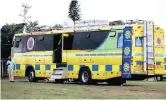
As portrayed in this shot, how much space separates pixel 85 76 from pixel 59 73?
87.2 inches

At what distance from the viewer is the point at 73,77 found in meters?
29.3

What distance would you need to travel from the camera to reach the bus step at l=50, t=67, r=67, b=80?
29750 millimetres

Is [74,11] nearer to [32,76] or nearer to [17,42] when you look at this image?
[17,42]

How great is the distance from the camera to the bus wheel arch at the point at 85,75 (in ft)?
92.2

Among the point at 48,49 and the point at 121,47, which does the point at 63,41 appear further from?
the point at 121,47

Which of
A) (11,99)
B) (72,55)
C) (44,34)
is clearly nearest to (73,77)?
(72,55)

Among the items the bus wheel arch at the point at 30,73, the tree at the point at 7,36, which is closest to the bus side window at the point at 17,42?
the bus wheel arch at the point at 30,73

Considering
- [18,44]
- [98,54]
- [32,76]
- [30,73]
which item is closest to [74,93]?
[98,54]

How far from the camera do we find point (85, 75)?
28.5 m

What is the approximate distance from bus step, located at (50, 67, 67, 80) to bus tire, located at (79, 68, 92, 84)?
55.5 inches

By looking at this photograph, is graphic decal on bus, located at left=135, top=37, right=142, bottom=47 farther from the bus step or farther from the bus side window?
the bus side window

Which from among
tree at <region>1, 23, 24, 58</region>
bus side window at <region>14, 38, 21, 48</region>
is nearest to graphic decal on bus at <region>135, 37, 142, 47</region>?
bus side window at <region>14, 38, 21, 48</region>

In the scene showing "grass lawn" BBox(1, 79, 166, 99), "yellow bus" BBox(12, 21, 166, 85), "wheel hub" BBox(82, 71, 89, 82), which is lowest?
"grass lawn" BBox(1, 79, 166, 99)

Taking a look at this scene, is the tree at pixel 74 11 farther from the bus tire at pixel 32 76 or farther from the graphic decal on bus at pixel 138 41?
the graphic decal on bus at pixel 138 41
